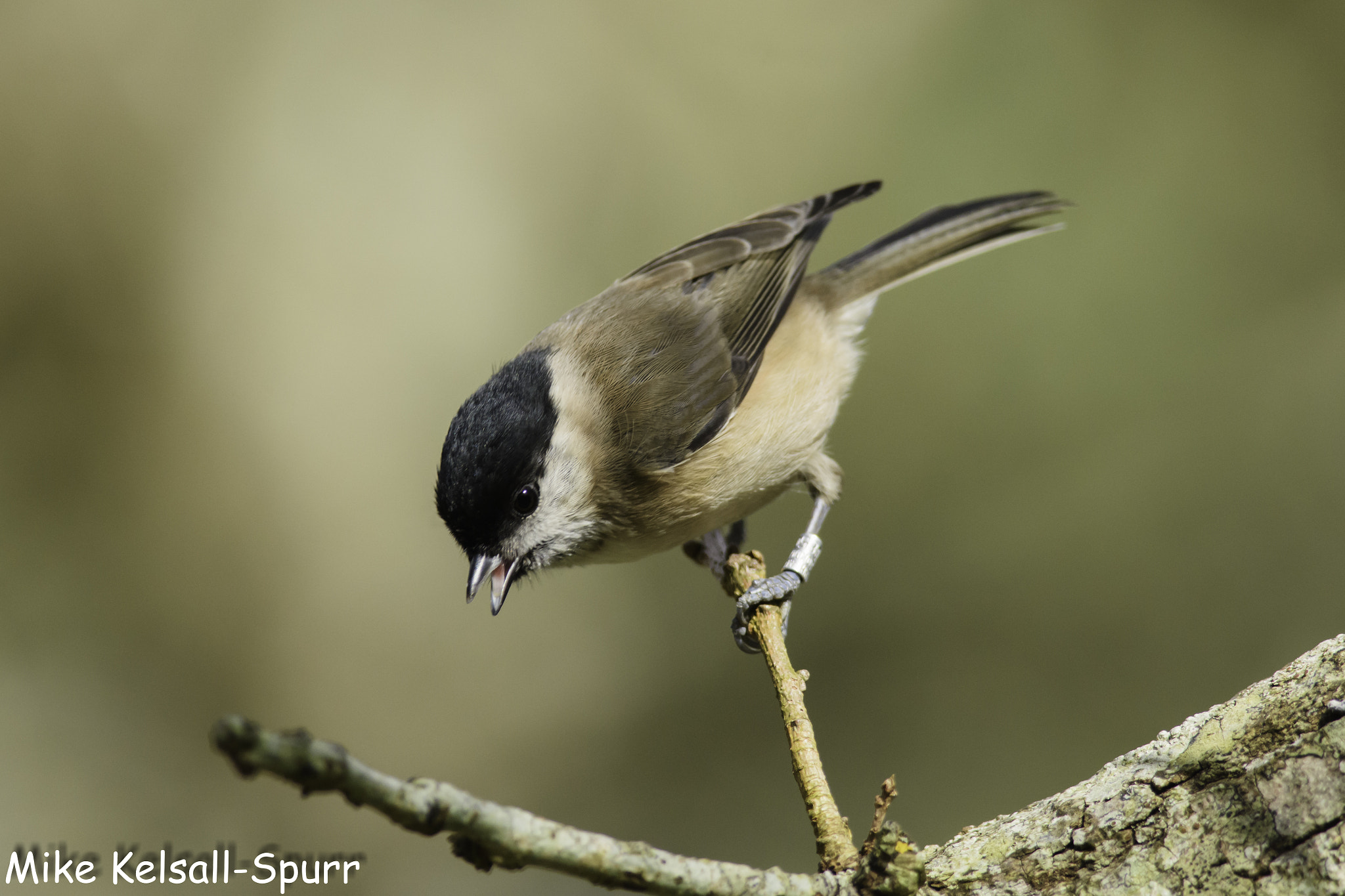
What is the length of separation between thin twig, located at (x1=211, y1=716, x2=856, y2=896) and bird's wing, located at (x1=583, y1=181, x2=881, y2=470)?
1575mm

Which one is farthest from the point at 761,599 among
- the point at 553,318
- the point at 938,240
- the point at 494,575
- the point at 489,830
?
the point at 553,318

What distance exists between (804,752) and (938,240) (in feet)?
7.86

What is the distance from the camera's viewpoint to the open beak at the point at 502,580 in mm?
2512

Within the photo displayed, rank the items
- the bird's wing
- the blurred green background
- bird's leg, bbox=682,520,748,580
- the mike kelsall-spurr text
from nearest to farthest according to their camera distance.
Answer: the bird's wing
bird's leg, bbox=682,520,748,580
the mike kelsall-spurr text
the blurred green background

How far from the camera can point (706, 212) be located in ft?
16.6

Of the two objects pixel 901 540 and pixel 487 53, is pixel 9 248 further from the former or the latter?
pixel 901 540

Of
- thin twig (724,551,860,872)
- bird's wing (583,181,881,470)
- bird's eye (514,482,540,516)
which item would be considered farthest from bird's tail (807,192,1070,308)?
thin twig (724,551,860,872)

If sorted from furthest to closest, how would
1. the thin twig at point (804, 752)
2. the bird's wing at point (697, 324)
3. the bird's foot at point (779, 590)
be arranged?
the bird's wing at point (697, 324)
the bird's foot at point (779, 590)
the thin twig at point (804, 752)

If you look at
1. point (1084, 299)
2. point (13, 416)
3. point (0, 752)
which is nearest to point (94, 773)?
point (0, 752)

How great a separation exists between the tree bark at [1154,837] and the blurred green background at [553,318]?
110 inches

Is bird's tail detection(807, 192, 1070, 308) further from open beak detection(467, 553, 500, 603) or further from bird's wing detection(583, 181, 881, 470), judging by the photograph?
open beak detection(467, 553, 500, 603)

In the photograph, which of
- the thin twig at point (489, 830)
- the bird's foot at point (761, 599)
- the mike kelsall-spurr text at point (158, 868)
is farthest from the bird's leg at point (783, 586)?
the mike kelsall-spurr text at point (158, 868)

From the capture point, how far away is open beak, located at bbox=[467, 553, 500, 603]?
2.51m

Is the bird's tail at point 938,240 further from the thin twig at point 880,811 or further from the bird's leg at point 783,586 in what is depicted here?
the thin twig at point 880,811
